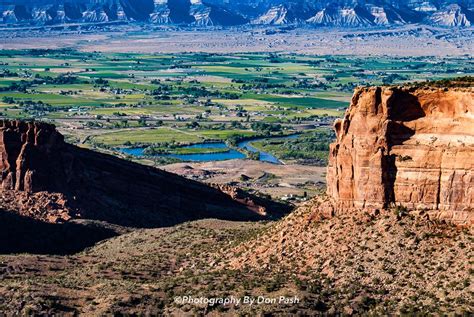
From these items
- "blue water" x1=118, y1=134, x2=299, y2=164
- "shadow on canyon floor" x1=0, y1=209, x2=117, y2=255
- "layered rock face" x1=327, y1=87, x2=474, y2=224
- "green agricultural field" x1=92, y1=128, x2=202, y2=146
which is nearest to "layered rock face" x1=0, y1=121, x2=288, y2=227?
"shadow on canyon floor" x1=0, y1=209, x2=117, y2=255

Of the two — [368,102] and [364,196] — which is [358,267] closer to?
[364,196]

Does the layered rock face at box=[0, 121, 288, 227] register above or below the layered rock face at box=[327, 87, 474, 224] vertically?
below

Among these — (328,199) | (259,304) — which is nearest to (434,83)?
(328,199)

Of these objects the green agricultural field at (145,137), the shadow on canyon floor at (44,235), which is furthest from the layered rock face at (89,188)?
the green agricultural field at (145,137)

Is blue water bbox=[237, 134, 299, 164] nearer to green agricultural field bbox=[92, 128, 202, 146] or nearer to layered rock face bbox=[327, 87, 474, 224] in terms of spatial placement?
green agricultural field bbox=[92, 128, 202, 146]

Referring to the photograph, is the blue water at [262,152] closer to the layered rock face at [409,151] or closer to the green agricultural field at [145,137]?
the green agricultural field at [145,137]

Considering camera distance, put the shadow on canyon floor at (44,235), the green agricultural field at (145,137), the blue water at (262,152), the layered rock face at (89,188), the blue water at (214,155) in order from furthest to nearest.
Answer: the green agricultural field at (145,137)
the blue water at (262,152)
the blue water at (214,155)
the layered rock face at (89,188)
the shadow on canyon floor at (44,235)
